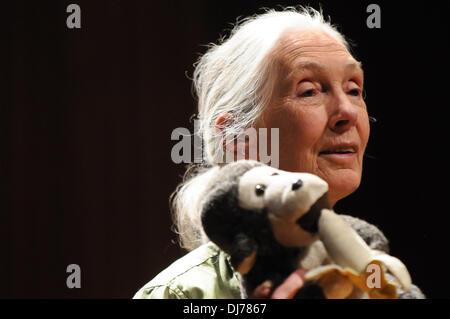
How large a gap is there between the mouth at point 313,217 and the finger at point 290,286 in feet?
0.19

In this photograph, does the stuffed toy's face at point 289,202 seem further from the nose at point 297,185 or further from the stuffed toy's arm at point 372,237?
the stuffed toy's arm at point 372,237

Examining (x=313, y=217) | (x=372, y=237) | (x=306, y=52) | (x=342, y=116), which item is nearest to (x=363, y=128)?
(x=342, y=116)

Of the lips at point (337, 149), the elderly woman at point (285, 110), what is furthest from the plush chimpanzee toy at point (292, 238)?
the lips at point (337, 149)

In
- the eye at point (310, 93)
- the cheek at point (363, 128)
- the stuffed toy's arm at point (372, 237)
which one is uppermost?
the eye at point (310, 93)

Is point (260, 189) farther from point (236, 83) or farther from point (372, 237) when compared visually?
point (236, 83)

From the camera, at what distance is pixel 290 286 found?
74 cm

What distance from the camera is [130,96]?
1.53 meters

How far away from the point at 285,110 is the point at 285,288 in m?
0.46

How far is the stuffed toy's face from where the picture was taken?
751 mm

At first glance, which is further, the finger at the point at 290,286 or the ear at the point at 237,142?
the ear at the point at 237,142

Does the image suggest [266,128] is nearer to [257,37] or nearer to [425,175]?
[257,37]

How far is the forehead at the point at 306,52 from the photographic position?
3.67 feet

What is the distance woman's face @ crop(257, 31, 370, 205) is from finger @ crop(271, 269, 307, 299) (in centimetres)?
35

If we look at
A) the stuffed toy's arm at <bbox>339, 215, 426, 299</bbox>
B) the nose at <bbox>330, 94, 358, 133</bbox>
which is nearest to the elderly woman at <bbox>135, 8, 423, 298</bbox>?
the nose at <bbox>330, 94, 358, 133</bbox>
